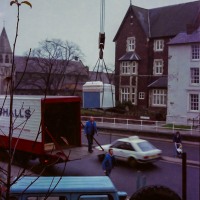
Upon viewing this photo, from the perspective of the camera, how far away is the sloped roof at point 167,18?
128 ft

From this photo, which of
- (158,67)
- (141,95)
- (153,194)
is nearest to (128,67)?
(158,67)

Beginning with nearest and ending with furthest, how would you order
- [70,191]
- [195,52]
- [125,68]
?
1. [70,191]
2. [195,52]
3. [125,68]

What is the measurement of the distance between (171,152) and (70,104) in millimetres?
7391

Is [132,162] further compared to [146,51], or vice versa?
[146,51]

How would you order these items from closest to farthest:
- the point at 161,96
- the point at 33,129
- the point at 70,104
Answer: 1. the point at 33,129
2. the point at 70,104
3. the point at 161,96

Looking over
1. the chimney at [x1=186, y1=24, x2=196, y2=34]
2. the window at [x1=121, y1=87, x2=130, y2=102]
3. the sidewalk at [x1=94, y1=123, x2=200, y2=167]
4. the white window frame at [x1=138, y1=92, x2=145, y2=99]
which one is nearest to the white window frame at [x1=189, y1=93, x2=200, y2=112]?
the chimney at [x1=186, y1=24, x2=196, y2=34]

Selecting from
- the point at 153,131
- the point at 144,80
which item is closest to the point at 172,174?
the point at 153,131

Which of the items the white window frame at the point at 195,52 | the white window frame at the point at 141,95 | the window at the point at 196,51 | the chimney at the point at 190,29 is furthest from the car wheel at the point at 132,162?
the white window frame at the point at 141,95

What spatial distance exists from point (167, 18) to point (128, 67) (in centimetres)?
712

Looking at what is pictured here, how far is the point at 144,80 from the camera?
138ft

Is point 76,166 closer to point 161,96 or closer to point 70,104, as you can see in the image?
point 70,104

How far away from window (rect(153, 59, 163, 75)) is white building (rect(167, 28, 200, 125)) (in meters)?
8.18

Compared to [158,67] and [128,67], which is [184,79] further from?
[128,67]

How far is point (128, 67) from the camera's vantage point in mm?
43062
